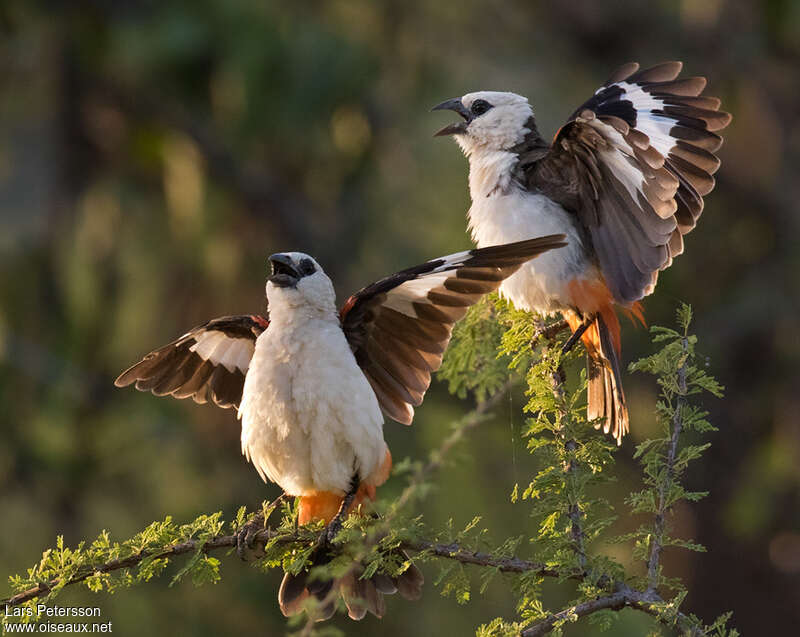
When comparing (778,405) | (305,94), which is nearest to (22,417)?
(305,94)

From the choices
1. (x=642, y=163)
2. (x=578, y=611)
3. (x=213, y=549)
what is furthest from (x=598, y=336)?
(x=213, y=549)

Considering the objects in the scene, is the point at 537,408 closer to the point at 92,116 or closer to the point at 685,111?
the point at 685,111

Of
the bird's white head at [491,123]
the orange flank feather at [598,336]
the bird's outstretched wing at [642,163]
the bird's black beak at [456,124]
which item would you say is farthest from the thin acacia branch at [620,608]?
the bird's black beak at [456,124]

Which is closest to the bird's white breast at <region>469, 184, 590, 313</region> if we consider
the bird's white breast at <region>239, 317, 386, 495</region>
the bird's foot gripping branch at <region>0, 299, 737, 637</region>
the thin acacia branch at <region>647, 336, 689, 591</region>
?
the bird's foot gripping branch at <region>0, 299, 737, 637</region>

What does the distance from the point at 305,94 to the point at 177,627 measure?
4.74 meters

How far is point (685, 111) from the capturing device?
3910 millimetres

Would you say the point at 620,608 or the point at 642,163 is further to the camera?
the point at 642,163

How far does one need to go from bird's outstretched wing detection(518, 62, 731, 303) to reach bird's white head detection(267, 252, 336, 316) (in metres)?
0.96

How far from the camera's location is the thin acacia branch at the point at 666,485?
2989 mm

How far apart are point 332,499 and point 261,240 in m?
6.84

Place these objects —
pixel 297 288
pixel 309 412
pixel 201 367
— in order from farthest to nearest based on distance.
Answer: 1. pixel 201 367
2. pixel 297 288
3. pixel 309 412

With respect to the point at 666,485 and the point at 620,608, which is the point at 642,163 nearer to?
the point at 666,485

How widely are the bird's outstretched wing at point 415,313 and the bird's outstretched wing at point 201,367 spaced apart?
1.48 ft

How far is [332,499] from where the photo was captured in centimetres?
380
